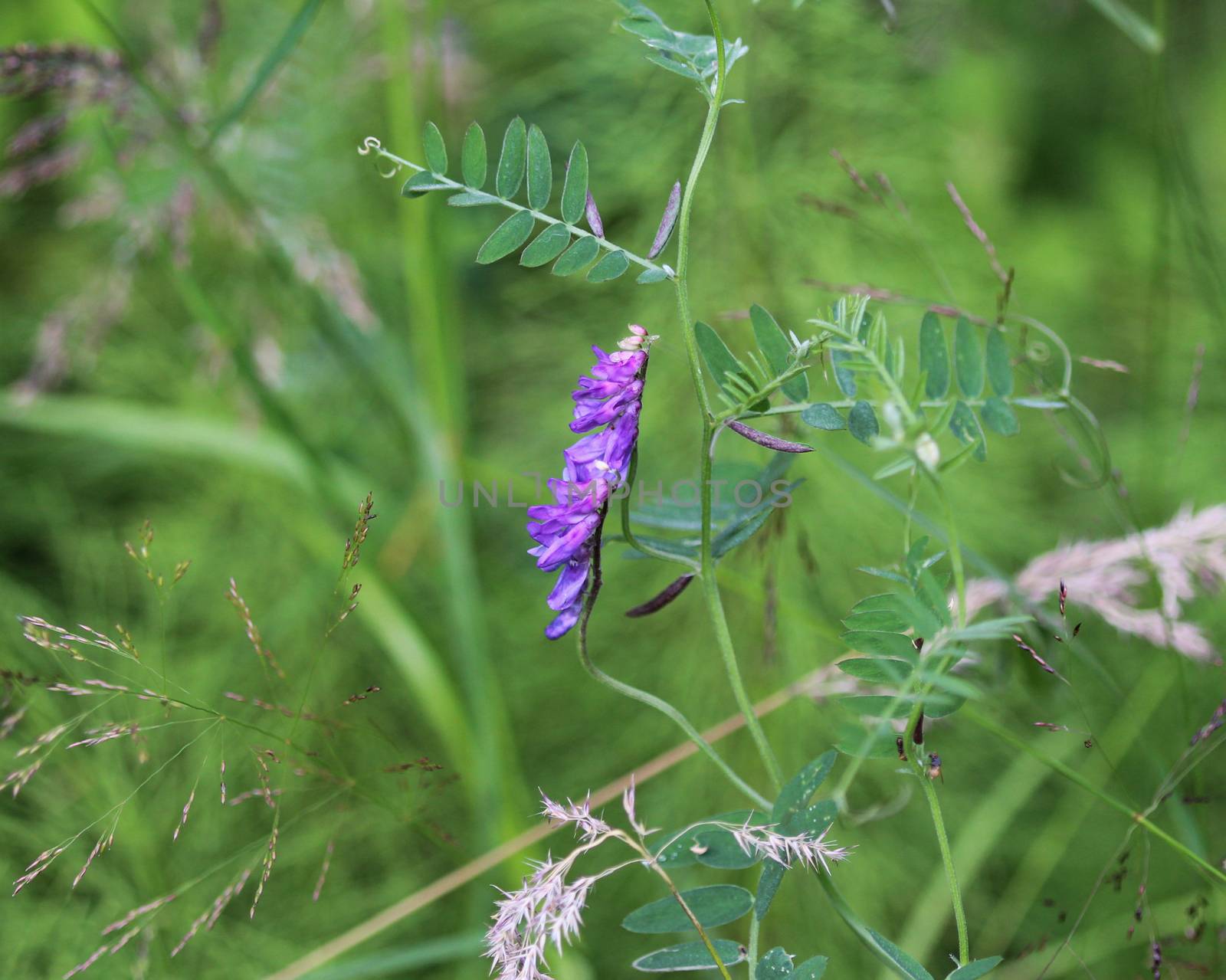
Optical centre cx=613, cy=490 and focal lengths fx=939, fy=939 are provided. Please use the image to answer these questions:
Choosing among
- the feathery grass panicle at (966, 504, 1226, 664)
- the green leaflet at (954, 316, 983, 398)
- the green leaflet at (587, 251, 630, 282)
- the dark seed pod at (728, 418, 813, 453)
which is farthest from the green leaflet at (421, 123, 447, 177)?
the feathery grass panicle at (966, 504, 1226, 664)

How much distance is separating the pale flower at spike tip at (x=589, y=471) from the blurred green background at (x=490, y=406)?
664mm

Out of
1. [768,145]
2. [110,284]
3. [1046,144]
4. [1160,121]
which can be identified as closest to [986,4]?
[1046,144]

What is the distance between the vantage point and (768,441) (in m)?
→ 0.56

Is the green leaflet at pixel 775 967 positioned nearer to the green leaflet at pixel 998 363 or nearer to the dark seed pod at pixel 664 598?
the dark seed pod at pixel 664 598

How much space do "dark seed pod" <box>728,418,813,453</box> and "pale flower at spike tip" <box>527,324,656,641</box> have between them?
6cm

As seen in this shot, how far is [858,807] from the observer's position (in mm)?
1452

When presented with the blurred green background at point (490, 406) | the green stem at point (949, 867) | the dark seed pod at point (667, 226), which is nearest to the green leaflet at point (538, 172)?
the dark seed pod at point (667, 226)

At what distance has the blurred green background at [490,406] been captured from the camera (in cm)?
130

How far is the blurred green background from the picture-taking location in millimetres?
1304

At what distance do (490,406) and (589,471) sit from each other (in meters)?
1.27

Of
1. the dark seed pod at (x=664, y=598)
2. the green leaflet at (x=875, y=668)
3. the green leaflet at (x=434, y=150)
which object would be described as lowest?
the green leaflet at (x=875, y=668)

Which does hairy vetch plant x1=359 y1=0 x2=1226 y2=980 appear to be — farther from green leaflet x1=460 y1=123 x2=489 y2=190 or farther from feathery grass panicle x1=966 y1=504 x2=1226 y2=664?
feathery grass panicle x1=966 y1=504 x2=1226 y2=664

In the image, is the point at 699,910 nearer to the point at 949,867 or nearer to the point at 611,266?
the point at 949,867

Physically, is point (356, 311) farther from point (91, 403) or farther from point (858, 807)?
point (858, 807)
